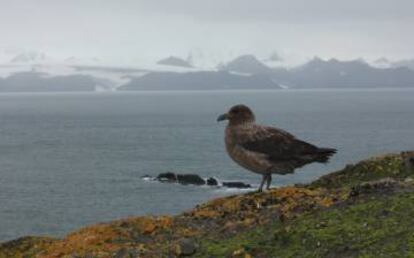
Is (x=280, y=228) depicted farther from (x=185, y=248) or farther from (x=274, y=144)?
(x=274, y=144)

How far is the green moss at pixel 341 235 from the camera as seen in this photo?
28.5 ft

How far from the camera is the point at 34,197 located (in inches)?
3450

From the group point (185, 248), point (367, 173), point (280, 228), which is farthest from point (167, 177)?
point (185, 248)

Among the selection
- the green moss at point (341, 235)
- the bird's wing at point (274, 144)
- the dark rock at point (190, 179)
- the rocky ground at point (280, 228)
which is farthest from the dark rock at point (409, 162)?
the dark rock at point (190, 179)

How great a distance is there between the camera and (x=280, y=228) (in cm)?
1035

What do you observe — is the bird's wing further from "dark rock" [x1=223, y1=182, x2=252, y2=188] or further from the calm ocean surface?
"dark rock" [x1=223, y1=182, x2=252, y2=188]

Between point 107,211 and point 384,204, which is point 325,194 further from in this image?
point 107,211

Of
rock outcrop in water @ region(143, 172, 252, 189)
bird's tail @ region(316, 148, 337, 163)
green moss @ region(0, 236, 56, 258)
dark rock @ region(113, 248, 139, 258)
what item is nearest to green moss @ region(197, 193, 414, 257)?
dark rock @ region(113, 248, 139, 258)

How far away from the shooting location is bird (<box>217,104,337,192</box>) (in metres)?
13.2

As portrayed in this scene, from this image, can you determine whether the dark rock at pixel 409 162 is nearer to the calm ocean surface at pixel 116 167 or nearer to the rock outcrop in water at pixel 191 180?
the calm ocean surface at pixel 116 167

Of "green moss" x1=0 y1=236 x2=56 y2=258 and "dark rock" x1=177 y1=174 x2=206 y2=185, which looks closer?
"green moss" x1=0 y1=236 x2=56 y2=258

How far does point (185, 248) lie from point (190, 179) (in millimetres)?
89690

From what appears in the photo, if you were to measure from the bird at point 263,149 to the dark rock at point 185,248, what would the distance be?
315 cm

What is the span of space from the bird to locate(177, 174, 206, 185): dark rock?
83379 mm
